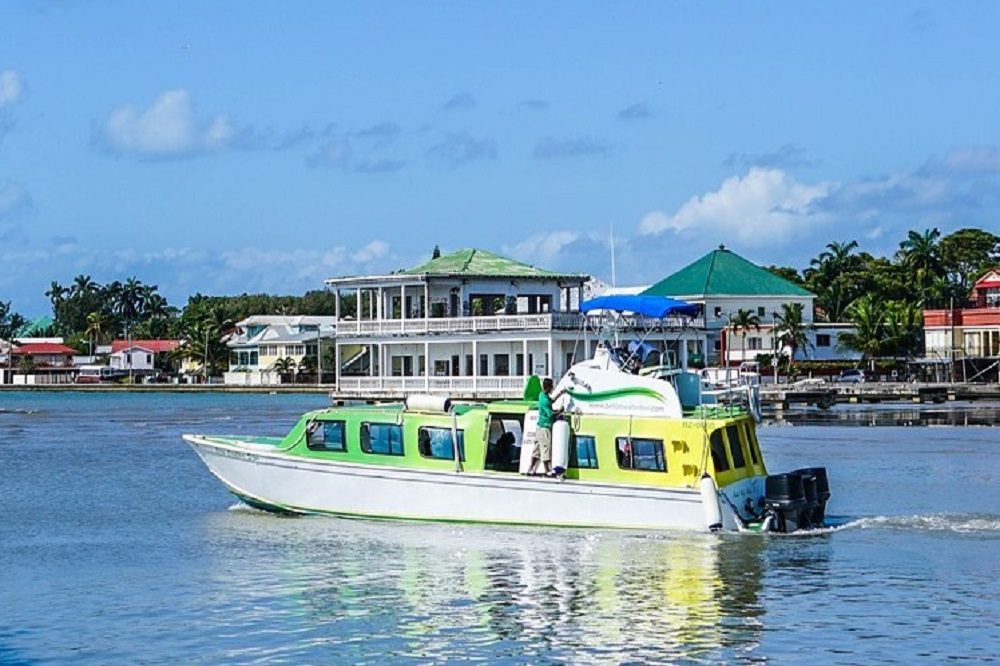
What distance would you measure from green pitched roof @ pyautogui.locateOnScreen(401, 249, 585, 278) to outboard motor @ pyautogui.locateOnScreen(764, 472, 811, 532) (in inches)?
2110

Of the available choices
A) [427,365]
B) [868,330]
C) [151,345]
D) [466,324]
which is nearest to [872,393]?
[868,330]

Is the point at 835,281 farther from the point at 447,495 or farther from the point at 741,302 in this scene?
the point at 447,495

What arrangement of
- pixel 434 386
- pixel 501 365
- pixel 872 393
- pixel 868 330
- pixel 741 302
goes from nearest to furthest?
pixel 501 365, pixel 434 386, pixel 872 393, pixel 868 330, pixel 741 302

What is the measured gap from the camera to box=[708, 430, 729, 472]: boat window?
27.2 meters

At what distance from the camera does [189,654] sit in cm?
1947

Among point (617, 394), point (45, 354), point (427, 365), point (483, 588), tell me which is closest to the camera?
point (483, 588)

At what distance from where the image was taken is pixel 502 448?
2908 centimetres

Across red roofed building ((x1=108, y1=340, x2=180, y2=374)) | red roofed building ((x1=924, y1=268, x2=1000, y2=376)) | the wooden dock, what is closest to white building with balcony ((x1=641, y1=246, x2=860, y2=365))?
red roofed building ((x1=924, y1=268, x2=1000, y2=376))

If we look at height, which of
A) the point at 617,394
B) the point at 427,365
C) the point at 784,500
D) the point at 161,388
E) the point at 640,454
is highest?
the point at 427,365

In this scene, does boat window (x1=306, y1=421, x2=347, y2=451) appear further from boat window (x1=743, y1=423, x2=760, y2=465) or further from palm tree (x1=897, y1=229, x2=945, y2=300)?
palm tree (x1=897, y1=229, x2=945, y2=300)

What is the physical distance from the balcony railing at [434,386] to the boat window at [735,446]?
44.5m

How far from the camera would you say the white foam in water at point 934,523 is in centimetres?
2928

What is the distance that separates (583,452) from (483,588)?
5.01 meters

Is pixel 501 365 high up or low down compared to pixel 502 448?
up
